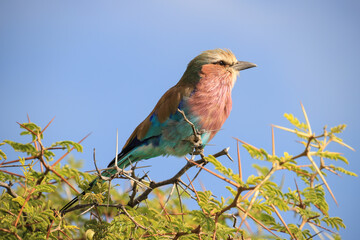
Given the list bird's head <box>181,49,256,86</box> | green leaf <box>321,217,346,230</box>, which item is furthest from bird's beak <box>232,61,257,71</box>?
green leaf <box>321,217,346,230</box>

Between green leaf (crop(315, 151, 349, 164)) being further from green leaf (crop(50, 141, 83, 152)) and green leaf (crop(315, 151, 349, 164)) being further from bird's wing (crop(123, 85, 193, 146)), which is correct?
bird's wing (crop(123, 85, 193, 146))

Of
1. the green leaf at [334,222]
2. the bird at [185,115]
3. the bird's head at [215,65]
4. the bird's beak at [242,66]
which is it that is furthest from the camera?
the bird's beak at [242,66]

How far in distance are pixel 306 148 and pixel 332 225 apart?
30.5 inches

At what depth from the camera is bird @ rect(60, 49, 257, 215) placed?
309 centimetres

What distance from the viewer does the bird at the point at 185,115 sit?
10.1 ft

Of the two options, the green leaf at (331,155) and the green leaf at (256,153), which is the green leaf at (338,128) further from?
the green leaf at (256,153)

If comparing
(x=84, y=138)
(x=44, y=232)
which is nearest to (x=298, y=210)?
(x=84, y=138)

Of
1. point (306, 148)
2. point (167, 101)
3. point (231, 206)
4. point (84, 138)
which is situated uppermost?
point (167, 101)

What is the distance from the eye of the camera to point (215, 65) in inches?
135

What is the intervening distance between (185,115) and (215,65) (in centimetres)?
60

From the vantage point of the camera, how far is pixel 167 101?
3.25 meters

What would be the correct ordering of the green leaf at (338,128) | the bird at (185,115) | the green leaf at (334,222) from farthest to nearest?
the bird at (185,115)
the green leaf at (334,222)
the green leaf at (338,128)

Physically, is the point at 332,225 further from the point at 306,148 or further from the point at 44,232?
the point at 44,232

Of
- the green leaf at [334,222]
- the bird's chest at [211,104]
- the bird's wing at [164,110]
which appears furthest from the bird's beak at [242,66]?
the green leaf at [334,222]
